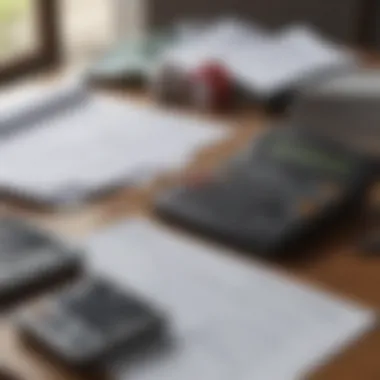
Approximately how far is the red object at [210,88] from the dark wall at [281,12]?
67 cm

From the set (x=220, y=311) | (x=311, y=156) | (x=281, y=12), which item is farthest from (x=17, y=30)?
(x=220, y=311)

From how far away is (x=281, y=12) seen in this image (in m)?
2.07

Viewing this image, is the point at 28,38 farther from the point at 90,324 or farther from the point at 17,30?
the point at 90,324

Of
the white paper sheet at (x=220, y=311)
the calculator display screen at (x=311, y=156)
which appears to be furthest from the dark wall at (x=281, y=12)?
the white paper sheet at (x=220, y=311)

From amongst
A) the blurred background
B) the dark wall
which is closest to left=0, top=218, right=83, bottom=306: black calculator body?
the blurred background

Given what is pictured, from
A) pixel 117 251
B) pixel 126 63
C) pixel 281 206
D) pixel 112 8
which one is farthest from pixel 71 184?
pixel 112 8

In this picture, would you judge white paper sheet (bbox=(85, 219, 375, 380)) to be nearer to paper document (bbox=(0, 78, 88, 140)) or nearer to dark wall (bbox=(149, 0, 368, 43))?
paper document (bbox=(0, 78, 88, 140))

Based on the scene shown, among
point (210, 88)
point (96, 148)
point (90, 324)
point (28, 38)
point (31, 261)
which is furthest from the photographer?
point (28, 38)

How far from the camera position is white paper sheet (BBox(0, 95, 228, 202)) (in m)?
1.19

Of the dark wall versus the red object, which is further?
the dark wall

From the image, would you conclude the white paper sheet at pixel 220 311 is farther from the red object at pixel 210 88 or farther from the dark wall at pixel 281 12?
the dark wall at pixel 281 12

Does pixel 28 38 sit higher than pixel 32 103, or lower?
higher

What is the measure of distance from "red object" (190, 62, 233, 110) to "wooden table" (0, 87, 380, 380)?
39 mm

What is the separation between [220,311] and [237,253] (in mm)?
117
